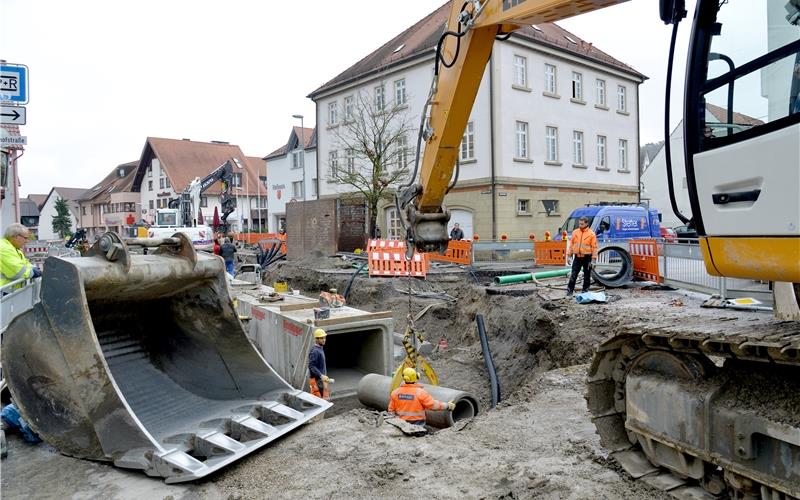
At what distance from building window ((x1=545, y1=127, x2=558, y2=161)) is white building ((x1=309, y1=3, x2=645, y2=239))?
4 centimetres

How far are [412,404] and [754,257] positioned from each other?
388 cm

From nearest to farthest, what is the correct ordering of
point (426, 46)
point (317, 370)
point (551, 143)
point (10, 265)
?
point (10, 265)
point (317, 370)
point (426, 46)
point (551, 143)

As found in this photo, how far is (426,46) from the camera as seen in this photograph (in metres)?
26.1

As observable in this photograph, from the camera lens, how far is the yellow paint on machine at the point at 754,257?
9.70 feet

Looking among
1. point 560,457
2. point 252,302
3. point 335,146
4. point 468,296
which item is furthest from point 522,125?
point 560,457

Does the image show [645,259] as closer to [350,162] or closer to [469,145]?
[469,145]

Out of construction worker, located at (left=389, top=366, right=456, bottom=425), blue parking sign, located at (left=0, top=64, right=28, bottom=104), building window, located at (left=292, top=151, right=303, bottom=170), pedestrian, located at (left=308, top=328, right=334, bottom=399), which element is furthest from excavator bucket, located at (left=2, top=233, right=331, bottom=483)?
building window, located at (left=292, top=151, right=303, bottom=170)

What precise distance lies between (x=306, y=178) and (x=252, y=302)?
97.3 ft

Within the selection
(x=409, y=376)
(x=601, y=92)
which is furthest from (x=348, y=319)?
(x=601, y=92)

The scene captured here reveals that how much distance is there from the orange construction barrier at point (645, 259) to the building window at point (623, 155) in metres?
19.5

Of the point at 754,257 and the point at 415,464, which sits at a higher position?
the point at 754,257

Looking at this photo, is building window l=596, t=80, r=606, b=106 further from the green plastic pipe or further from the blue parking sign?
the blue parking sign

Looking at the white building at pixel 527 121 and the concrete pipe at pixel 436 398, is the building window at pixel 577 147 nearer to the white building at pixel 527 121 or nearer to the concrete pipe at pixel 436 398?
the white building at pixel 527 121

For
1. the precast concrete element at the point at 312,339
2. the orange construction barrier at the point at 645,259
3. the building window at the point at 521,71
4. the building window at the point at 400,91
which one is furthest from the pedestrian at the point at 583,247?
the building window at the point at 400,91
